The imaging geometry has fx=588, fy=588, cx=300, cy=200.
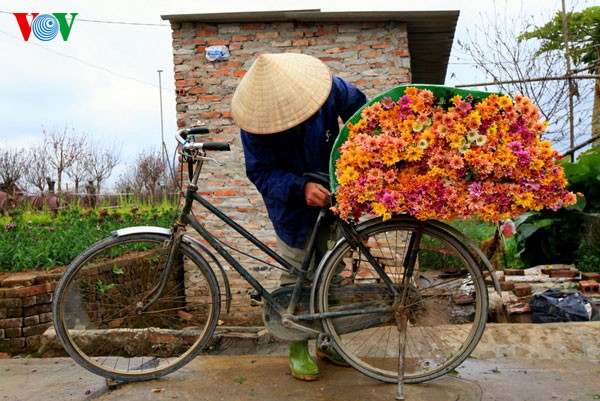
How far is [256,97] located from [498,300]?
3.30 metres

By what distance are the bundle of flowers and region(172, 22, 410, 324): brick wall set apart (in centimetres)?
436

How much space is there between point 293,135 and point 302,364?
Answer: 1331 mm

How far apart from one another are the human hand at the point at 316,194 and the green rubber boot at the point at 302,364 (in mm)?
859

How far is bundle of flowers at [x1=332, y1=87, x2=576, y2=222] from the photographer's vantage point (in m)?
2.86

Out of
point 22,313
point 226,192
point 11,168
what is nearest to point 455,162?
point 22,313

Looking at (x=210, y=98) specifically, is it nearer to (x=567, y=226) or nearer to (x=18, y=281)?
(x=18, y=281)

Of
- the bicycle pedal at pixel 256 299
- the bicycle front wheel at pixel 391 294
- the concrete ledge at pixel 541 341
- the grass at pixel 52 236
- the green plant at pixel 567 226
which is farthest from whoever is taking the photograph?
the green plant at pixel 567 226

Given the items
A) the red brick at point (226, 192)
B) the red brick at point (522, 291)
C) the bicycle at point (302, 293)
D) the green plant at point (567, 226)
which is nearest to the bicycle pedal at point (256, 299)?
the bicycle at point (302, 293)

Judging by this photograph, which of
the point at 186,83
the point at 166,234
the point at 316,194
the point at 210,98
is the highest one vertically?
the point at 186,83

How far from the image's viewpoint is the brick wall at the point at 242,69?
7.21 m

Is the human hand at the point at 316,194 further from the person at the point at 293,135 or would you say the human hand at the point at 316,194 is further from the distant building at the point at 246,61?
the distant building at the point at 246,61

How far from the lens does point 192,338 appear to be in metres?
4.32

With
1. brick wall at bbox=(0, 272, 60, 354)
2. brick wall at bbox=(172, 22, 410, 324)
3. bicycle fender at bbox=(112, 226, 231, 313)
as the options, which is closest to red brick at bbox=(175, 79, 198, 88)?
brick wall at bbox=(172, 22, 410, 324)

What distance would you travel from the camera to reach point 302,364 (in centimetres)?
341
